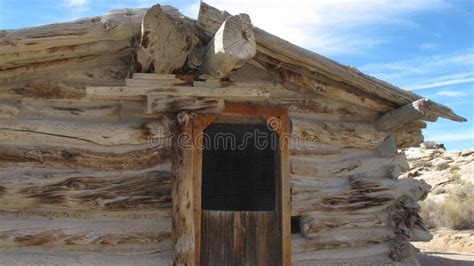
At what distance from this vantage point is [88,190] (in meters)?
5.28

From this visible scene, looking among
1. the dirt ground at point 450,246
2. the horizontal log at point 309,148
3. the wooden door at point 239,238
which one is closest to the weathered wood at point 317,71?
the horizontal log at point 309,148

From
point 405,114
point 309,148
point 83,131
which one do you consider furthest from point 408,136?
point 83,131

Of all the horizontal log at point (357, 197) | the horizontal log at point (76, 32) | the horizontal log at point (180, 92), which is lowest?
the horizontal log at point (357, 197)

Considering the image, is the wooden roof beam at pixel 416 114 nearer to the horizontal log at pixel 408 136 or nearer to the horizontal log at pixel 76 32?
A: the horizontal log at pixel 408 136

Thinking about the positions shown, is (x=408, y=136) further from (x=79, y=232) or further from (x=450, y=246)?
(x=450, y=246)

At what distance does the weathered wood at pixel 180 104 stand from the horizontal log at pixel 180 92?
5 cm

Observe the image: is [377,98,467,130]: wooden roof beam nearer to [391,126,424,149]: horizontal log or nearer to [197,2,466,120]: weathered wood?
[197,2,466,120]: weathered wood

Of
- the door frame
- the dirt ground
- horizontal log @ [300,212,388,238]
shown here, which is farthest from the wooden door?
the dirt ground

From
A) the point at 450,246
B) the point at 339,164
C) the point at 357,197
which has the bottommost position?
the point at 450,246

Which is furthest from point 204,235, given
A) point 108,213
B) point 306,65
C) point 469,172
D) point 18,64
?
point 469,172

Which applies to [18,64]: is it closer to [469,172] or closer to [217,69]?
[217,69]

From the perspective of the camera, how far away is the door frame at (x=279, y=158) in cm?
541

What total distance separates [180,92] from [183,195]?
3.40ft

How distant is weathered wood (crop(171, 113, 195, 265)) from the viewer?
518 cm
